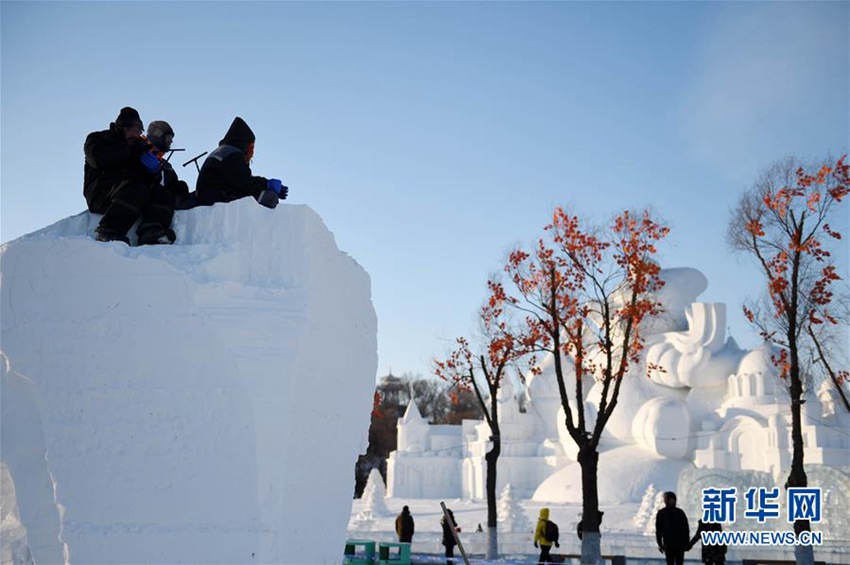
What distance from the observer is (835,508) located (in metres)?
17.4

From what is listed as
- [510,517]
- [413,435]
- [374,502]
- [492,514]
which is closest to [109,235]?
[492,514]

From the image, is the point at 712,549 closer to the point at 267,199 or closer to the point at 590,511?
the point at 590,511

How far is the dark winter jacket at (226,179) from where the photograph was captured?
18.7 ft

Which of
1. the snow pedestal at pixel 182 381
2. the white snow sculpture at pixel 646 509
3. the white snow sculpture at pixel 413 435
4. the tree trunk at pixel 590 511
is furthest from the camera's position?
the white snow sculpture at pixel 413 435

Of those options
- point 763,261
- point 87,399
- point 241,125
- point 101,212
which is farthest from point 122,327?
point 763,261

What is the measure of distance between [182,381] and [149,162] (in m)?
1.54

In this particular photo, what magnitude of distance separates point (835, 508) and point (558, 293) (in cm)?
753

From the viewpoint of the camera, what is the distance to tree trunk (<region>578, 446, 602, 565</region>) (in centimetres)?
1384

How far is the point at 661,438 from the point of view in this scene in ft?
97.5

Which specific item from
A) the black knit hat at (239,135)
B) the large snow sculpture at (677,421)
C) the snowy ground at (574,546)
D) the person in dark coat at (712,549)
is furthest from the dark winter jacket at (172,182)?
the large snow sculpture at (677,421)

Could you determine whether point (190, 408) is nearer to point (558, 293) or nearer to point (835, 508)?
point (558, 293)

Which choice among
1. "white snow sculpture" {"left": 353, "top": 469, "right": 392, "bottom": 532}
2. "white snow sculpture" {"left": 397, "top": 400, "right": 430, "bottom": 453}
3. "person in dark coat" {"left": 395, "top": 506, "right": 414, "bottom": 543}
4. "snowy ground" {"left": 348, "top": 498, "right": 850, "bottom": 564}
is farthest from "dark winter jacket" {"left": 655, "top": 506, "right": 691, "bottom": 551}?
"white snow sculpture" {"left": 397, "top": 400, "right": 430, "bottom": 453}

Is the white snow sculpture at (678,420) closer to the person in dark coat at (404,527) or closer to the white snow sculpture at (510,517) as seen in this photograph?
the white snow sculpture at (510,517)

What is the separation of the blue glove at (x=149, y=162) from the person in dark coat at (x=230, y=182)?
11.8 inches
